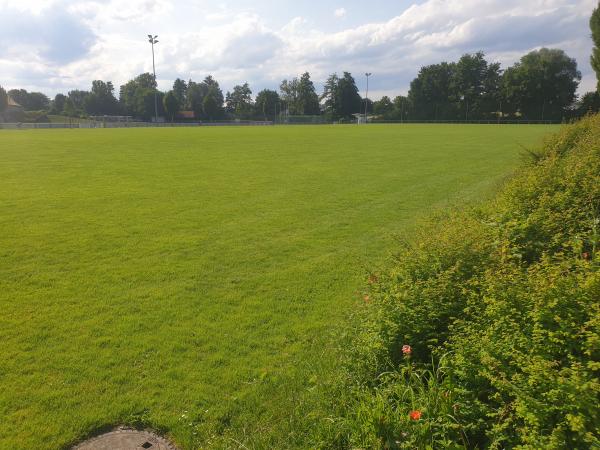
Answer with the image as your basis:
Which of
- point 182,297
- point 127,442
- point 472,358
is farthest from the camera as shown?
point 182,297

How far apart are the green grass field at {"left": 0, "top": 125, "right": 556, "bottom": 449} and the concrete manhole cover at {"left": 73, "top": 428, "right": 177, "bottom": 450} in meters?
0.10

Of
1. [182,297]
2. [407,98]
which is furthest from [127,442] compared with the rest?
[407,98]

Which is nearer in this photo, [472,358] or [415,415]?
[415,415]

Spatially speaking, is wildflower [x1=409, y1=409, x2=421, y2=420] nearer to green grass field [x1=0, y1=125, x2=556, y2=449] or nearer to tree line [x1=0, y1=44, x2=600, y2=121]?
green grass field [x1=0, y1=125, x2=556, y2=449]

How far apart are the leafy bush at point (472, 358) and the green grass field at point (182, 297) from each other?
0.71 meters

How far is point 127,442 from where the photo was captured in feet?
11.6

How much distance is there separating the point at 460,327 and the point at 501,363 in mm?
688

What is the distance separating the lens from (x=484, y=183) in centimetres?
1480

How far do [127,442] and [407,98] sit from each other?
114 meters

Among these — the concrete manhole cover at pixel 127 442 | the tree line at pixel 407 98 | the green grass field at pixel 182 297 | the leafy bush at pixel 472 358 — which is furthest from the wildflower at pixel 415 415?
the tree line at pixel 407 98

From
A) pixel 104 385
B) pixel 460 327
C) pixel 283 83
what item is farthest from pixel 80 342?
pixel 283 83

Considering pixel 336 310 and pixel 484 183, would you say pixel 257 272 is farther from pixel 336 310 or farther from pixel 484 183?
pixel 484 183

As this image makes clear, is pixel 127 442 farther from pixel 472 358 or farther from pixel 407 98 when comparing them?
pixel 407 98

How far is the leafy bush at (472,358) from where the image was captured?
100 inches
